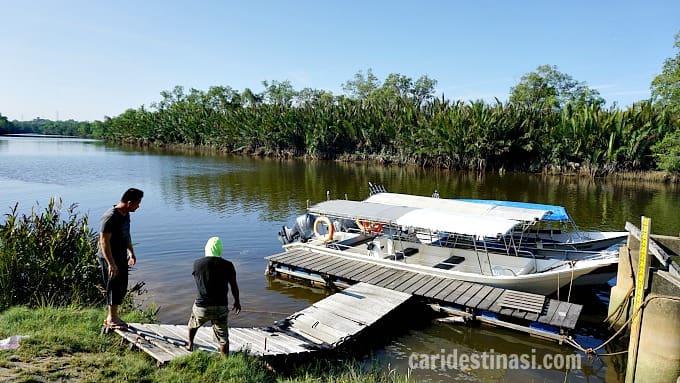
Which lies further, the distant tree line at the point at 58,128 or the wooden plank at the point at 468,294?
the distant tree line at the point at 58,128

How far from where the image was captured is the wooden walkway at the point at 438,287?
1080 centimetres

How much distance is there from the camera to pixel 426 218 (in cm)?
1371

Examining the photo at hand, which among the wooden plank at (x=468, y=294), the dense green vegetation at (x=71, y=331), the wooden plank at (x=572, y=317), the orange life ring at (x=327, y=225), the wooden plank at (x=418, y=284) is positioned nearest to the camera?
the dense green vegetation at (x=71, y=331)

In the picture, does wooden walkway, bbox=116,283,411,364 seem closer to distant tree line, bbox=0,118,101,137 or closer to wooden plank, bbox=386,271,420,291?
wooden plank, bbox=386,271,420,291

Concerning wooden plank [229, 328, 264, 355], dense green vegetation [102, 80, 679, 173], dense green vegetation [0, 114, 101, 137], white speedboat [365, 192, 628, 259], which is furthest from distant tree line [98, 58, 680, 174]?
dense green vegetation [0, 114, 101, 137]

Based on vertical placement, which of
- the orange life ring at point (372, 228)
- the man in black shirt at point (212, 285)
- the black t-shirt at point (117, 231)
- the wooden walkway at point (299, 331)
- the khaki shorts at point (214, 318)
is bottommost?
the wooden walkway at point (299, 331)

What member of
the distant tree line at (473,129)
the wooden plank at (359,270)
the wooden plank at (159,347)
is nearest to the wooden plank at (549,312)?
the wooden plank at (359,270)

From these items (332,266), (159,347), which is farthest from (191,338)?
(332,266)

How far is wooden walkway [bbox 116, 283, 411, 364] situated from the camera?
701cm

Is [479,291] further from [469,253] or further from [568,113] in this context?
[568,113]

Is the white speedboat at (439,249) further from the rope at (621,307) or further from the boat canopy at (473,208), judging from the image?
the rope at (621,307)

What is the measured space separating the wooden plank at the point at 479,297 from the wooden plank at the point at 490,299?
7cm

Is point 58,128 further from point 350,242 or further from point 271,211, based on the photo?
point 350,242

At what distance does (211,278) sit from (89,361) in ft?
6.46
